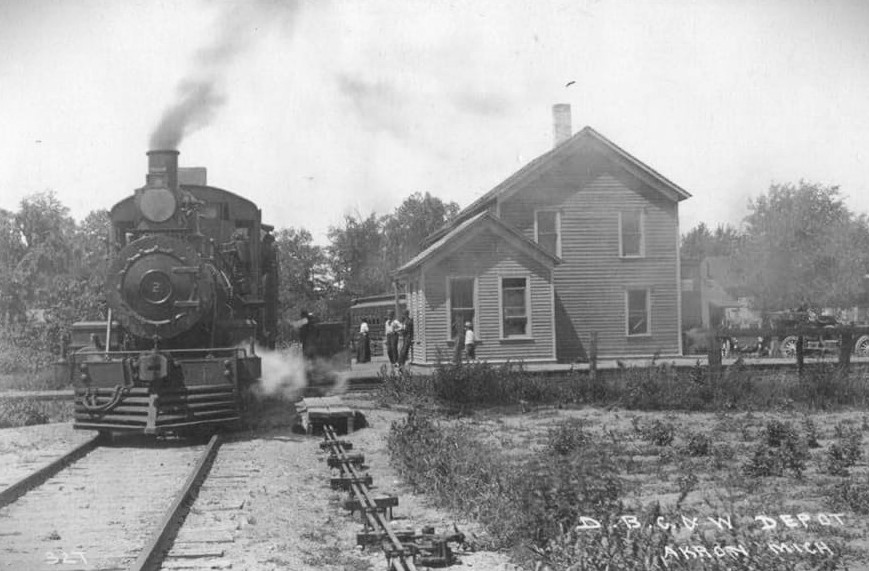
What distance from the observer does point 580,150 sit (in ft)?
90.0

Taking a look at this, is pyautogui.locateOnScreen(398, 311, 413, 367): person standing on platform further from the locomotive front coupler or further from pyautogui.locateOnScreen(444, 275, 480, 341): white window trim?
the locomotive front coupler

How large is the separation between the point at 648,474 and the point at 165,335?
7.09 meters

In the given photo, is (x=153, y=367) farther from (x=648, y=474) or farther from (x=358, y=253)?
(x=358, y=253)

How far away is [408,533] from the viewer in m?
6.38

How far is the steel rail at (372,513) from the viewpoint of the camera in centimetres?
576

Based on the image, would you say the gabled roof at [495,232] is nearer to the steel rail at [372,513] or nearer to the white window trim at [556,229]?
the white window trim at [556,229]

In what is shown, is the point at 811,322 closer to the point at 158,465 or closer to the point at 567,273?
the point at 567,273

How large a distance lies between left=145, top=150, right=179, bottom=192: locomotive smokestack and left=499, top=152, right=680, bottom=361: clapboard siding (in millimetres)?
15443

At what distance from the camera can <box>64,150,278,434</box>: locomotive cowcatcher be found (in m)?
12.3

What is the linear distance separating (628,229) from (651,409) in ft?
42.0

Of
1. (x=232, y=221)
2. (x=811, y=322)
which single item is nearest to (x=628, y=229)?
(x=811, y=322)

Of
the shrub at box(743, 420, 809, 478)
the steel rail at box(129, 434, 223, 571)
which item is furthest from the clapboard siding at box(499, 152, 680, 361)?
the steel rail at box(129, 434, 223, 571)

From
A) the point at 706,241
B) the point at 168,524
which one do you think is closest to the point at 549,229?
the point at 168,524

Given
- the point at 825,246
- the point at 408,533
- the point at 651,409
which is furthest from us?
the point at 825,246
